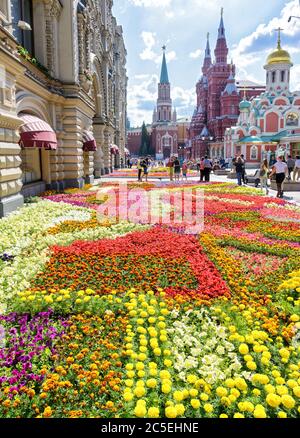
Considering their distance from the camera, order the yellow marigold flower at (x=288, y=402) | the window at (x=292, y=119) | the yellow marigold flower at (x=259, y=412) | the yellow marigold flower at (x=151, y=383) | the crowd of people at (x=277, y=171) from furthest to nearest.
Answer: the window at (x=292, y=119)
the crowd of people at (x=277, y=171)
the yellow marigold flower at (x=151, y=383)
the yellow marigold flower at (x=288, y=402)
the yellow marigold flower at (x=259, y=412)

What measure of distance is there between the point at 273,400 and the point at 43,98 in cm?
1579

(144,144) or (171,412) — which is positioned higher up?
(144,144)

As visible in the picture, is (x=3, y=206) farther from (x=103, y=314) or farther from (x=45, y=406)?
(x=45, y=406)

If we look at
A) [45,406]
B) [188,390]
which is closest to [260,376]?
[188,390]

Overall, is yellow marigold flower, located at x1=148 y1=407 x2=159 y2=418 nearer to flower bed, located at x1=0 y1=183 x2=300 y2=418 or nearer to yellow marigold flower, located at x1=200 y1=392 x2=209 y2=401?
flower bed, located at x1=0 y1=183 x2=300 y2=418

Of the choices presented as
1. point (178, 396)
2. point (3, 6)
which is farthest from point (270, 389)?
point (3, 6)

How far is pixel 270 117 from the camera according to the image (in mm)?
60406

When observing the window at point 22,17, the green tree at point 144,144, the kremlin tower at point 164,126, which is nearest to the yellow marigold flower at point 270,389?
the window at point 22,17

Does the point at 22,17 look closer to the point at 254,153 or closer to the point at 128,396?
the point at 128,396

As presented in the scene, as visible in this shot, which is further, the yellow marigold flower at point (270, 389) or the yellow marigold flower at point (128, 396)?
the yellow marigold flower at point (270, 389)

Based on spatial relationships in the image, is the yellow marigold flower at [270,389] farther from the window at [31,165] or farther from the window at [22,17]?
the window at [22,17]

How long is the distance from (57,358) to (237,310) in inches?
93.3

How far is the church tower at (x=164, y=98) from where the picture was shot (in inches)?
5064
